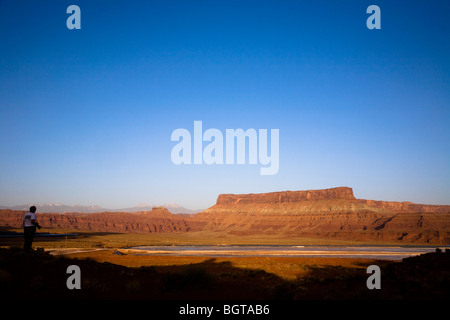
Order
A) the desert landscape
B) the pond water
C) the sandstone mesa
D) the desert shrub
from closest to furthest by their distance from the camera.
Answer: the desert landscape < the desert shrub < the pond water < the sandstone mesa

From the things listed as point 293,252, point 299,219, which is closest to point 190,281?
point 293,252

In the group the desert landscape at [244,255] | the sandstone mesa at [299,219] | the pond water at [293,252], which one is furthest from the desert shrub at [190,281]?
the sandstone mesa at [299,219]

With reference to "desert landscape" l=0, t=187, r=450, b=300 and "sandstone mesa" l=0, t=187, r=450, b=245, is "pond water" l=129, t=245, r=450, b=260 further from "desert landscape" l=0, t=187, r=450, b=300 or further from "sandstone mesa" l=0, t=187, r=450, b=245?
"sandstone mesa" l=0, t=187, r=450, b=245

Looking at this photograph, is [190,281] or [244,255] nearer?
[190,281]

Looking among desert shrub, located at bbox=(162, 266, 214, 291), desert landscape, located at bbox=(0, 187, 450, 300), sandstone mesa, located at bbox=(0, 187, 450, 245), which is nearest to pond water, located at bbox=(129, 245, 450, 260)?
desert landscape, located at bbox=(0, 187, 450, 300)

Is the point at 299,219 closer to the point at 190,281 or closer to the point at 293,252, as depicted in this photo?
the point at 293,252

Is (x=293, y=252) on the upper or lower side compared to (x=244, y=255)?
lower

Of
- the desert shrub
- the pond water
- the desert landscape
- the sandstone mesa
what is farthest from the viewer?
the sandstone mesa
